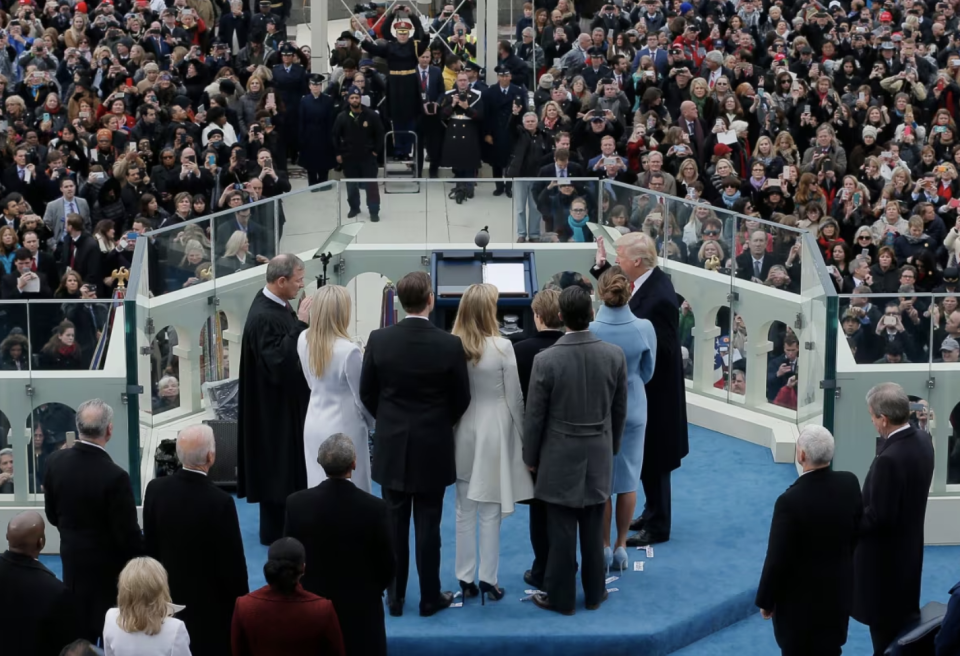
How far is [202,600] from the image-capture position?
25.6ft

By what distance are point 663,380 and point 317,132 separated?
920 centimetres

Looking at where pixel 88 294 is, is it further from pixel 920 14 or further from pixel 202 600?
pixel 920 14

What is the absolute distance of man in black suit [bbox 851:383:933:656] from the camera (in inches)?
318

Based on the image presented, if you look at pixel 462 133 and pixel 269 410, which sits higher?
pixel 462 133

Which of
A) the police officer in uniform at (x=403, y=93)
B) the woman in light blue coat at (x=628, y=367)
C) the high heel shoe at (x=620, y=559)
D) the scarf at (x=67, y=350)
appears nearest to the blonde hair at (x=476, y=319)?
the woman in light blue coat at (x=628, y=367)

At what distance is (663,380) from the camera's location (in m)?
9.63

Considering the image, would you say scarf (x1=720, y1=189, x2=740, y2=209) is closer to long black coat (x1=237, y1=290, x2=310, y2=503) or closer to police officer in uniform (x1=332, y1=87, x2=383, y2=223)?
police officer in uniform (x1=332, y1=87, x2=383, y2=223)

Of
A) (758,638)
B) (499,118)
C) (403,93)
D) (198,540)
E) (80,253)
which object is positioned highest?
(403,93)

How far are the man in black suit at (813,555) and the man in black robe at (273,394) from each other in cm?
300

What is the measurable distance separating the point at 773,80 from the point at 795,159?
2198mm

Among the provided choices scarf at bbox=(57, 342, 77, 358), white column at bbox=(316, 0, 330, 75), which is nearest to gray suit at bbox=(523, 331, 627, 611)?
scarf at bbox=(57, 342, 77, 358)

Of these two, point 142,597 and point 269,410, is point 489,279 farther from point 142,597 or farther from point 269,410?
point 142,597

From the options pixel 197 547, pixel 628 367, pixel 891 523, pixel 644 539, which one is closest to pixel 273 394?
pixel 197 547

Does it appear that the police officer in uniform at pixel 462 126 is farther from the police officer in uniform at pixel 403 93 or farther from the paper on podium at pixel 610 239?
the paper on podium at pixel 610 239
